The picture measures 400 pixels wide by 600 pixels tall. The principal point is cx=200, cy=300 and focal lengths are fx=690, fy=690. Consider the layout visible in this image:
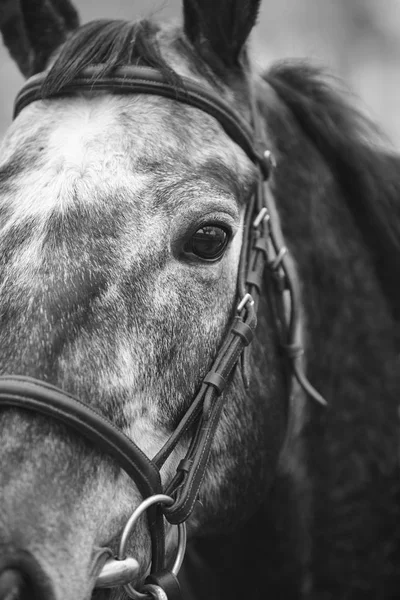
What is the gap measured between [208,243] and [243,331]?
241 millimetres

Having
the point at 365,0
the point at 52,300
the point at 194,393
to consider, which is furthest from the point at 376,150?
the point at 365,0

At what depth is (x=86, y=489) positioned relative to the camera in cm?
141

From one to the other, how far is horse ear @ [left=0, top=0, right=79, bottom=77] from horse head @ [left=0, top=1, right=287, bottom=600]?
0.25 feet

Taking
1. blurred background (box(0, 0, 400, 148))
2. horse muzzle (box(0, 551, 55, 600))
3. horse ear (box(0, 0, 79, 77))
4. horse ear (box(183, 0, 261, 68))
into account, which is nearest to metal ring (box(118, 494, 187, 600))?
horse muzzle (box(0, 551, 55, 600))

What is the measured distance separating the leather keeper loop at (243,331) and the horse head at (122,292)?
4 centimetres

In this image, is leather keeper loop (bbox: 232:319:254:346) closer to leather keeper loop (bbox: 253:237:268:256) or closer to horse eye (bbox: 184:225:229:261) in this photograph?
horse eye (bbox: 184:225:229:261)

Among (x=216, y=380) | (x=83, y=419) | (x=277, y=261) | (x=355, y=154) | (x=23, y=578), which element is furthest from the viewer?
(x=355, y=154)

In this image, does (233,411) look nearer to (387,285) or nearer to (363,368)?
(363,368)

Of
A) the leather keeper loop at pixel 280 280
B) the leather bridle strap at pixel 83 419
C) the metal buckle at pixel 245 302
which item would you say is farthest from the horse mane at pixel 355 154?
the leather bridle strap at pixel 83 419

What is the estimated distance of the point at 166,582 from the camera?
1.54 meters

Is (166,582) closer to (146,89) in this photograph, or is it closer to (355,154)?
(146,89)

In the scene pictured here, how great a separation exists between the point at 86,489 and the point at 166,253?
57 centimetres

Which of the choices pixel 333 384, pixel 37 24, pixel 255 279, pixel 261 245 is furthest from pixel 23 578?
pixel 37 24

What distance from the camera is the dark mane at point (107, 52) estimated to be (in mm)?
1866
